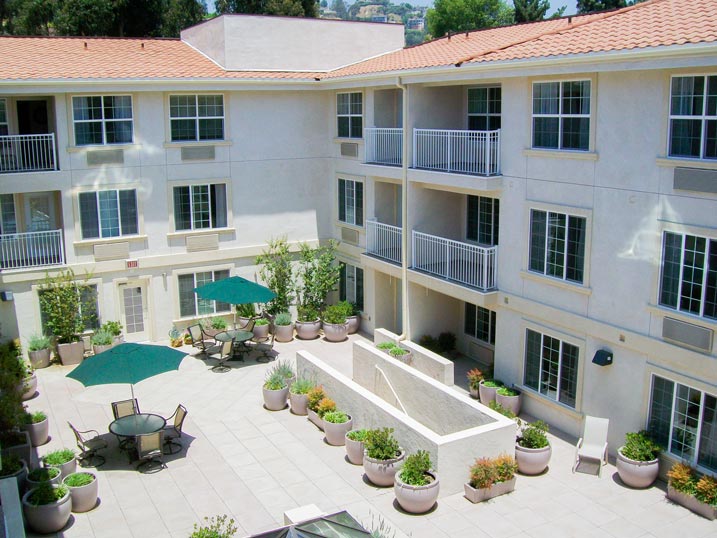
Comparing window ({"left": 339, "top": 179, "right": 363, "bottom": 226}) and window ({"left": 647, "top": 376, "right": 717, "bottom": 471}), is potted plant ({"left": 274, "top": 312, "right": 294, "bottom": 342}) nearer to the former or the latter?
window ({"left": 339, "top": 179, "right": 363, "bottom": 226})

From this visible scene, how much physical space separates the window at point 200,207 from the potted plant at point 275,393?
24.7ft

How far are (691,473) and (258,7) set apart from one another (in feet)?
138

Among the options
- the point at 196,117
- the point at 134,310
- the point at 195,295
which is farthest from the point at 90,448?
the point at 196,117

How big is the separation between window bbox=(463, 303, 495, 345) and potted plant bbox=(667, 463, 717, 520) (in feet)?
26.3

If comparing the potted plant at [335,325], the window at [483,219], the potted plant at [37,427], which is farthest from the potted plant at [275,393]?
the window at [483,219]

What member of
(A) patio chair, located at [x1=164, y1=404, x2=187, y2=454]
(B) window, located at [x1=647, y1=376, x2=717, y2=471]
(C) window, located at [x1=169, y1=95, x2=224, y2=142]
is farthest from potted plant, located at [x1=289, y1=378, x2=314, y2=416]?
(C) window, located at [x1=169, y1=95, x2=224, y2=142]

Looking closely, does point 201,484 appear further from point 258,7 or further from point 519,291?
point 258,7

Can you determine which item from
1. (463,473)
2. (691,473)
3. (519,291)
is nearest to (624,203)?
(519,291)

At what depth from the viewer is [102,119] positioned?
22641 millimetres

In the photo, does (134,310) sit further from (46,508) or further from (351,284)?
(46,508)

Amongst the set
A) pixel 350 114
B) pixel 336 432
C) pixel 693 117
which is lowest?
pixel 336 432

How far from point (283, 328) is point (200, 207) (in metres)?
4.83

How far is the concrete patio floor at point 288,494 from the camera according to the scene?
13414 millimetres

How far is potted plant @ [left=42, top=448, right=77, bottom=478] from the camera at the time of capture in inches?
577
